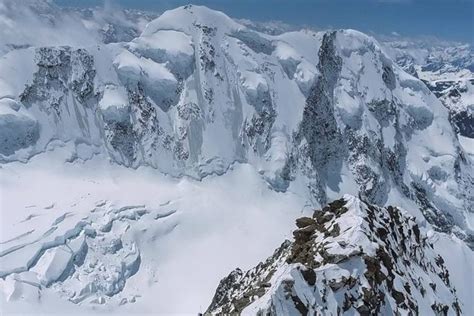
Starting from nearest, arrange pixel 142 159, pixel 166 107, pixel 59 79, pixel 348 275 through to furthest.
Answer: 1. pixel 348 275
2. pixel 59 79
3. pixel 142 159
4. pixel 166 107

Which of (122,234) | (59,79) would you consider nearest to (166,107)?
(59,79)

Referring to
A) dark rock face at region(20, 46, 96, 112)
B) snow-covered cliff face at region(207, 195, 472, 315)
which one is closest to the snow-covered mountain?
dark rock face at region(20, 46, 96, 112)

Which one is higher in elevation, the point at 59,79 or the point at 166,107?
the point at 59,79

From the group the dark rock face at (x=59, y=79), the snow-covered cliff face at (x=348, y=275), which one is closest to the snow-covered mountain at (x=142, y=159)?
the dark rock face at (x=59, y=79)

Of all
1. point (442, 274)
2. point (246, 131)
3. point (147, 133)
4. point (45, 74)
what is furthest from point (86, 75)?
point (442, 274)

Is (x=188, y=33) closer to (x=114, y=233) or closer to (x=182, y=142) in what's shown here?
(x=182, y=142)

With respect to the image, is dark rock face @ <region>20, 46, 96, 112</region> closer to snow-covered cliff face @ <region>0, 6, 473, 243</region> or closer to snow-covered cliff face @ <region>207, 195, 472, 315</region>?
snow-covered cliff face @ <region>0, 6, 473, 243</region>

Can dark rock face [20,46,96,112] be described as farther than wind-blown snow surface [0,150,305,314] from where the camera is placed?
Yes

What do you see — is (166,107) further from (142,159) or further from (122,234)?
(122,234)
